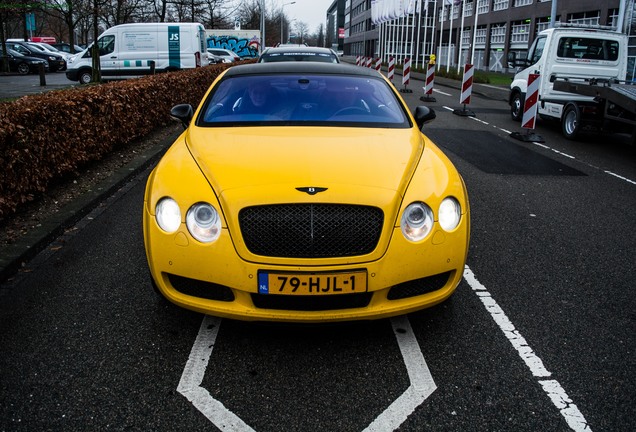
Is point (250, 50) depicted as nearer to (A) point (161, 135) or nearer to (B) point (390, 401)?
(A) point (161, 135)

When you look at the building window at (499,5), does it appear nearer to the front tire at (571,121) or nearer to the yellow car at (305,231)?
the front tire at (571,121)

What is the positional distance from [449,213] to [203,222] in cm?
137

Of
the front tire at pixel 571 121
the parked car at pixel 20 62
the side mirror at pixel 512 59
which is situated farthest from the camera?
the parked car at pixel 20 62

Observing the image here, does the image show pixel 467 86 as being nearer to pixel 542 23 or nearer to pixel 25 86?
pixel 25 86

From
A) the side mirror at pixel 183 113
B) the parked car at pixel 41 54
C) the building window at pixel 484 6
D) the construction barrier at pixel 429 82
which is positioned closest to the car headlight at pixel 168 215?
the side mirror at pixel 183 113

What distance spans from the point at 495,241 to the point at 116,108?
19.5 ft

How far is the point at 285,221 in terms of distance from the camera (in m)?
3.02

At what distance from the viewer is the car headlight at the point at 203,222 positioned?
3.08 m

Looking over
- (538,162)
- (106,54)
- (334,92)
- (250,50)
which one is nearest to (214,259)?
(334,92)

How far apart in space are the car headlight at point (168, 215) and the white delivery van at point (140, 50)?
22.2 metres

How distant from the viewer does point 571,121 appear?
12188 millimetres

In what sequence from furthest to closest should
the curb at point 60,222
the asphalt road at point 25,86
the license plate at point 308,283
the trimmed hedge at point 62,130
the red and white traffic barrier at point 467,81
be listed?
the asphalt road at point 25,86, the red and white traffic barrier at point 467,81, the trimmed hedge at point 62,130, the curb at point 60,222, the license plate at point 308,283

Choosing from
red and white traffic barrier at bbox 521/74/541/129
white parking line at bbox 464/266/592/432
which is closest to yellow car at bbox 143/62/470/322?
white parking line at bbox 464/266/592/432

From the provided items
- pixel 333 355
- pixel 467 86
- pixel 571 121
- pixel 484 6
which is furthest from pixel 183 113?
pixel 484 6
